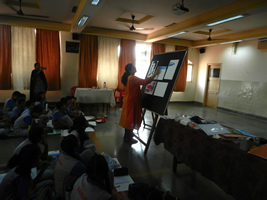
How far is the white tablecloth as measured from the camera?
614cm

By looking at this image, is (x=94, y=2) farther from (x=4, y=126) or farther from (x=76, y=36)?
(x=76, y=36)

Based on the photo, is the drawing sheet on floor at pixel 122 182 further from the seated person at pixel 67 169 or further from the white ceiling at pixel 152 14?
the white ceiling at pixel 152 14

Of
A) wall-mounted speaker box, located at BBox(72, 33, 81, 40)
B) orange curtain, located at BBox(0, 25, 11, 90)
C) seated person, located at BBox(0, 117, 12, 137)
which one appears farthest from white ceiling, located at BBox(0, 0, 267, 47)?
seated person, located at BBox(0, 117, 12, 137)

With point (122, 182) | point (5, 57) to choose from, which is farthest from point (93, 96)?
point (122, 182)

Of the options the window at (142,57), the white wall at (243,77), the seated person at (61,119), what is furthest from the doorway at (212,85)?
the seated person at (61,119)

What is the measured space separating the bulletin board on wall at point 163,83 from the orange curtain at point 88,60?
4.17m

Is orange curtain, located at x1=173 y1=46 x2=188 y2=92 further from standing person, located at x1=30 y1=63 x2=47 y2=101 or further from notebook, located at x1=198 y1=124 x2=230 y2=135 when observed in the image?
notebook, located at x1=198 y1=124 x2=230 y2=135

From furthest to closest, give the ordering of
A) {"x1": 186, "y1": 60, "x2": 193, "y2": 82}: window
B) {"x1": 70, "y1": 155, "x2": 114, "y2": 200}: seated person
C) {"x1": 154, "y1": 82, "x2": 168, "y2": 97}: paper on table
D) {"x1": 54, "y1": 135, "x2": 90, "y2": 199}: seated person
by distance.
Result: {"x1": 186, "y1": 60, "x2": 193, "y2": 82}: window, {"x1": 154, "y1": 82, "x2": 168, "y2": 97}: paper on table, {"x1": 54, "y1": 135, "x2": 90, "y2": 199}: seated person, {"x1": 70, "y1": 155, "x2": 114, "y2": 200}: seated person

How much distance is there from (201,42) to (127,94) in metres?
6.30

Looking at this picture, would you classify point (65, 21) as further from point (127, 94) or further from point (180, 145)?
point (180, 145)

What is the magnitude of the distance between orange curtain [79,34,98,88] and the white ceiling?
345mm

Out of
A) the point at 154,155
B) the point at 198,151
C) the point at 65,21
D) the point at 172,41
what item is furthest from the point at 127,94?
the point at 172,41

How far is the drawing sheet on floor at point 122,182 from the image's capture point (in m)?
2.25

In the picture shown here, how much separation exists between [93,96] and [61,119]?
2187 mm
